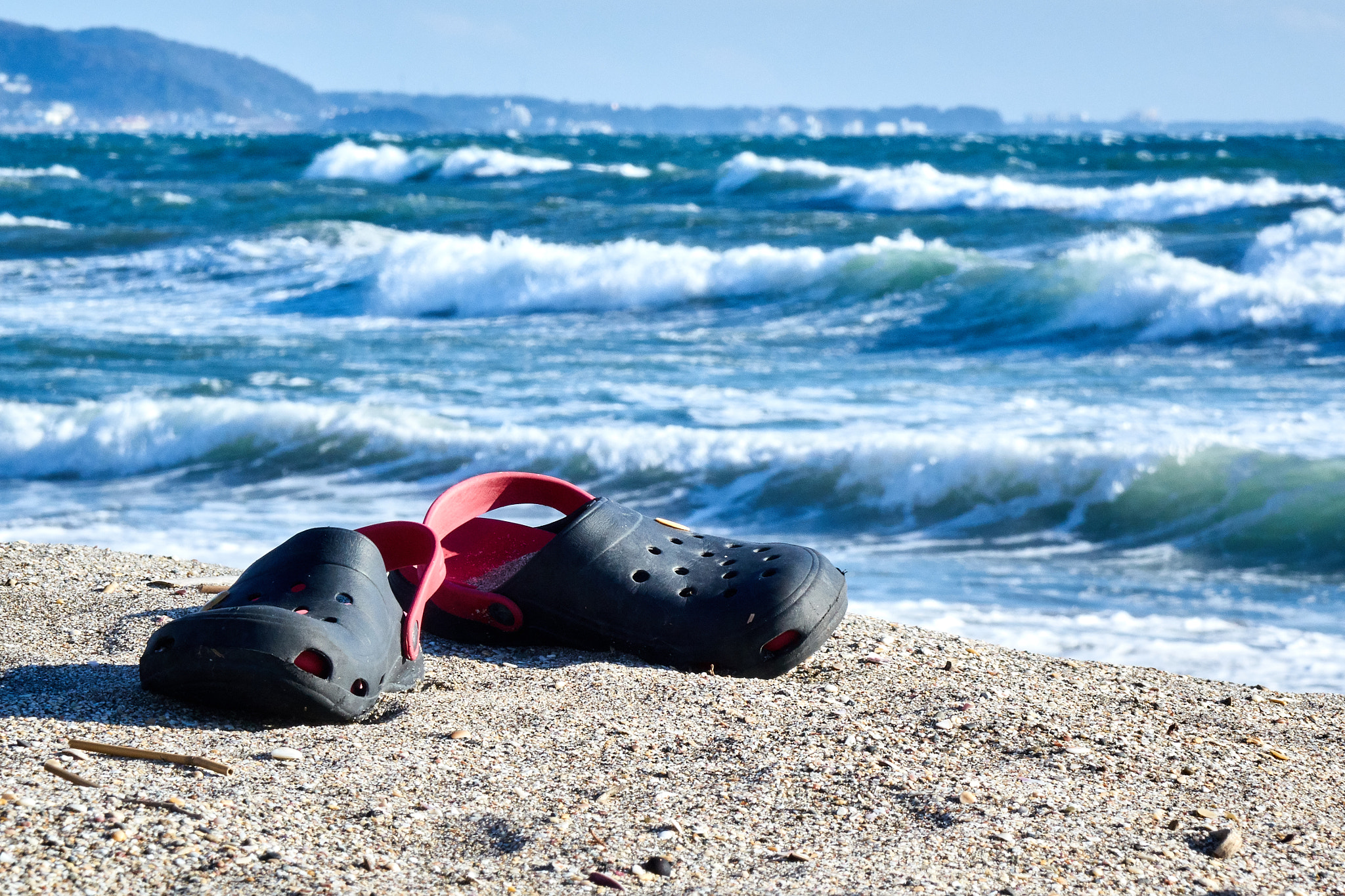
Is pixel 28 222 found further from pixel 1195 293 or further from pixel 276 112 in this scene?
pixel 276 112

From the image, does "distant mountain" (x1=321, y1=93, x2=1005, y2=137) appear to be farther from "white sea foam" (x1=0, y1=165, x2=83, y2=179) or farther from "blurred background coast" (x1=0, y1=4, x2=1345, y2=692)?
"blurred background coast" (x1=0, y1=4, x2=1345, y2=692)

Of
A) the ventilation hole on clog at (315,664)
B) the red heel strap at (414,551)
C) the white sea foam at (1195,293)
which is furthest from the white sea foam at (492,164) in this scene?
the ventilation hole on clog at (315,664)

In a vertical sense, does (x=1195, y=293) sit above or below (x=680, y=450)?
above

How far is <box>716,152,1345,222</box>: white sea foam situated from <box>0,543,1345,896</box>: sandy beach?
19.9 metres

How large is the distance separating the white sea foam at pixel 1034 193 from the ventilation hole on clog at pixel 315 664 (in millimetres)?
20545

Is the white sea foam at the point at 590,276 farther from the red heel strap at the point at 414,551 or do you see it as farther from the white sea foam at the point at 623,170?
the white sea foam at the point at 623,170

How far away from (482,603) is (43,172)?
37.6 m

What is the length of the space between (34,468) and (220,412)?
102 centimetres

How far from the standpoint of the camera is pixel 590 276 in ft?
46.9

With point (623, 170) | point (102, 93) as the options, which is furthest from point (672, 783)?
point (102, 93)

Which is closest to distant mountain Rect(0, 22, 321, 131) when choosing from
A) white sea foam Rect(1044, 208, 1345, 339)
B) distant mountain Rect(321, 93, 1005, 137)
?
distant mountain Rect(321, 93, 1005, 137)

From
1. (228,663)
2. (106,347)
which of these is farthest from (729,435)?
(106,347)

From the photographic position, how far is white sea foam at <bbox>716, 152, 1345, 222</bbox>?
74.4 feet

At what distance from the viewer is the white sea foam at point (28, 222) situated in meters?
A: 20.8
